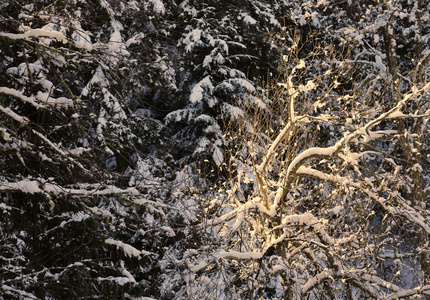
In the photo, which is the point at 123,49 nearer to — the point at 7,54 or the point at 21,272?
the point at 7,54

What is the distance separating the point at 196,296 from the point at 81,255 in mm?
1805

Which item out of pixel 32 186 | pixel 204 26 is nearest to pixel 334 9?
pixel 204 26

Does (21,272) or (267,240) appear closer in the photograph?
(21,272)

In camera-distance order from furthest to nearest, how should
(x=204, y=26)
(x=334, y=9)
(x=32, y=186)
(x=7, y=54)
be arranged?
(x=334, y=9) < (x=204, y=26) < (x=7, y=54) < (x=32, y=186)

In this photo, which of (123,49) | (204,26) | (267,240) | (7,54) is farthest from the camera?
(204,26)

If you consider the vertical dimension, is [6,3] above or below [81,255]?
above

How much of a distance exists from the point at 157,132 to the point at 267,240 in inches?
262

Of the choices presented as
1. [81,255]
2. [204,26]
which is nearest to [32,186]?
[81,255]

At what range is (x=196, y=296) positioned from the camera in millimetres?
6312

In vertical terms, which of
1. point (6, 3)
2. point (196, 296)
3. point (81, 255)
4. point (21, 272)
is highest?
point (6, 3)

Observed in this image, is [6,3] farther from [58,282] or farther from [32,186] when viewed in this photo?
[58,282]

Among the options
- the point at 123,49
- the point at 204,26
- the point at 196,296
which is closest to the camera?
the point at 123,49

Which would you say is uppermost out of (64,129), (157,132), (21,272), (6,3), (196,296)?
(6,3)

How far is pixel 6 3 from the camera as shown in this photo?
17.4ft
